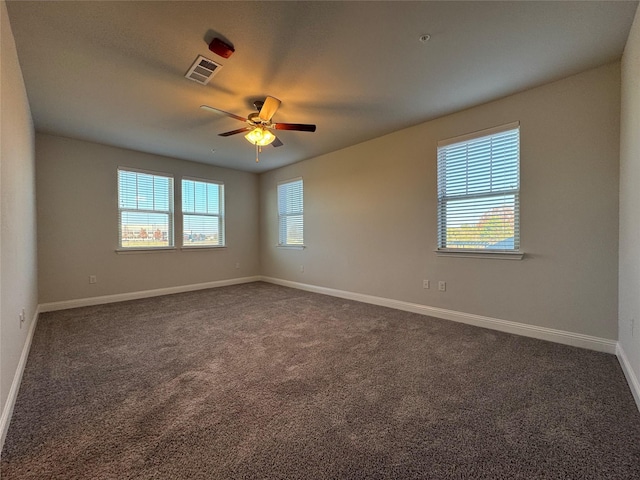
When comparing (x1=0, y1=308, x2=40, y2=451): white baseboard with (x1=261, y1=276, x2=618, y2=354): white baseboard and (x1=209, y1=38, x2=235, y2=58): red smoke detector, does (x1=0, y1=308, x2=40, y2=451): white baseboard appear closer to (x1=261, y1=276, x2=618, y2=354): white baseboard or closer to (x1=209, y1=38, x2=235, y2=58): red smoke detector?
(x1=209, y1=38, x2=235, y2=58): red smoke detector

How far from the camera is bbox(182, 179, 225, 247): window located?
18.3 feet

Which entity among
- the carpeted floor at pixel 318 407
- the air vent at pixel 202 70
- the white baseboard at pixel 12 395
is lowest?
the carpeted floor at pixel 318 407

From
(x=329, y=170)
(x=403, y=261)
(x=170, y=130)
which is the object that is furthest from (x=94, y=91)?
(x=403, y=261)

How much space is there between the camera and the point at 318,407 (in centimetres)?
179

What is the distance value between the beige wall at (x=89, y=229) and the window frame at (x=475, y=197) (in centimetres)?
449

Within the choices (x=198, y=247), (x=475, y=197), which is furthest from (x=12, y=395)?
(x=475, y=197)

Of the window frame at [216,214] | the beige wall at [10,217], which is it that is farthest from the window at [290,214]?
the beige wall at [10,217]

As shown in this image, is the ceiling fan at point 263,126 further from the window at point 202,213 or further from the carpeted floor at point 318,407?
the window at point 202,213

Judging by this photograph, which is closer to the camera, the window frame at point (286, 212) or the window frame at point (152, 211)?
the window frame at point (152, 211)

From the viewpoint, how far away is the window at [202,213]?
5.57 metres

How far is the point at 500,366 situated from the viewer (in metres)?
2.34

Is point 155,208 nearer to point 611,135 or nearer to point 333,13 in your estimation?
point 333,13

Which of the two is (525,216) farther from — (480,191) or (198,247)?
(198,247)

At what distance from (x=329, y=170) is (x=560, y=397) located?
13.8 ft
